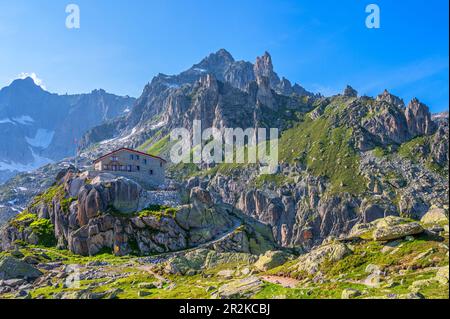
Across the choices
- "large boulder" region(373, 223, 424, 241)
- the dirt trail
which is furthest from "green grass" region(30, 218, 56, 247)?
"large boulder" region(373, 223, 424, 241)

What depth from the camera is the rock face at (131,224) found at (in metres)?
95.8

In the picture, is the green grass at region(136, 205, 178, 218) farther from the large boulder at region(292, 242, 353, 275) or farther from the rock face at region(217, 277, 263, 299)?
the rock face at region(217, 277, 263, 299)

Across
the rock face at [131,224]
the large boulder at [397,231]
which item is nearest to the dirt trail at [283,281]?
the large boulder at [397,231]

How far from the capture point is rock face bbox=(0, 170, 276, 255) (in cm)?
9581

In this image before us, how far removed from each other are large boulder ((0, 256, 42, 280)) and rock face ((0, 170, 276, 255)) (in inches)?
799

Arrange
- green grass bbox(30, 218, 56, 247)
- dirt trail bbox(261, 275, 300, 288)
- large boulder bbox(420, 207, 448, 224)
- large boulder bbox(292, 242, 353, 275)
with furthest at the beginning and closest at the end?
green grass bbox(30, 218, 56, 247) < large boulder bbox(420, 207, 448, 224) < large boulder bbox(292, 242, 353, 275) < dirt trail bbox(261, 275, 300, 288)

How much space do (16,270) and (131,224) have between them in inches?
1131

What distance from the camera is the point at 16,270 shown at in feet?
247

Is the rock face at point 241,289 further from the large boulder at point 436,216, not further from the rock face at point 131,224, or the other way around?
the rock face at point 131,224

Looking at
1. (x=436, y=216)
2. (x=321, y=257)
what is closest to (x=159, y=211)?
(x=321, y=257)

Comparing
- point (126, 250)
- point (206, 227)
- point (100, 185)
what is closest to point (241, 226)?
point (206, 227)

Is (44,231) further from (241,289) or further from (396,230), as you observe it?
(396,230)
